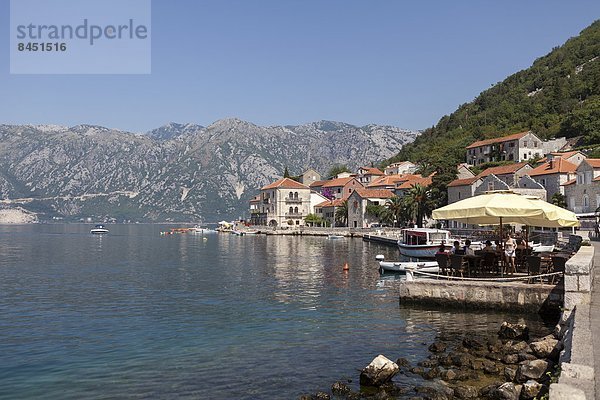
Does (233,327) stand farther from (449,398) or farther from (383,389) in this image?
(449,398)

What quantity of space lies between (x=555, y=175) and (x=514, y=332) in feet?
217

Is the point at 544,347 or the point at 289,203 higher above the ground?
the point at 289,203

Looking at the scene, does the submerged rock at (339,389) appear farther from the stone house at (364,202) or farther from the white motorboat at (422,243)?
the stone house at (364,202)

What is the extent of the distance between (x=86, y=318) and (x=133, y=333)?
15.2 ft

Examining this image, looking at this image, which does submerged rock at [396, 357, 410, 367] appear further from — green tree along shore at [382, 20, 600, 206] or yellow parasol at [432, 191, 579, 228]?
green tree along shore at [382, 20, 600, 206]

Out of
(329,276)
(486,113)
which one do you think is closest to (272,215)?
(486,113)

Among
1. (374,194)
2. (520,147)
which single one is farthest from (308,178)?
(520,147)

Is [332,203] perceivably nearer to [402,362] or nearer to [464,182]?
[464,182]

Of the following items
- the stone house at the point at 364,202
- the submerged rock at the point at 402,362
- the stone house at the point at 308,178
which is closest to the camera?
the submerged rock at the point at 402,362

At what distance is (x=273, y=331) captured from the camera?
19766 mm

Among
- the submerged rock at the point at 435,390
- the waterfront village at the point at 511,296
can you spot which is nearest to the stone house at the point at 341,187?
the waterfront village at the point at 511,296

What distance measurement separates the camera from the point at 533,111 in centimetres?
13400

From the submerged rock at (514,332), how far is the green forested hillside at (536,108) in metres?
76.2

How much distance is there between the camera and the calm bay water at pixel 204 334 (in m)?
13.9
